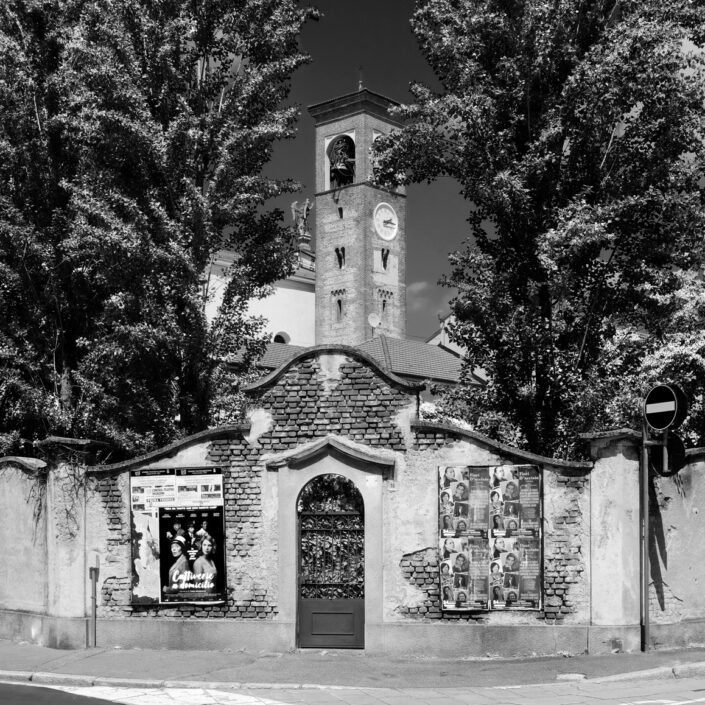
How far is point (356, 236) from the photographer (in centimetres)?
6806

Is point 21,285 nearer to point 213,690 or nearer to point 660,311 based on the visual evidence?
point 213,690

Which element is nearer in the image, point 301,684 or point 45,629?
point 301,684

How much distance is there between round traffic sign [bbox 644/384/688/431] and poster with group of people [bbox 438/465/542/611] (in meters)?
1.65

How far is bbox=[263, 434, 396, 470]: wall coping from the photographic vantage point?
13812mm

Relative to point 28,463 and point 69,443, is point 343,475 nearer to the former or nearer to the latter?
point 69,443

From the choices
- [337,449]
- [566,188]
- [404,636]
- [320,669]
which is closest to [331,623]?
[404,636]

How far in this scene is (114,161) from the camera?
18.0 metres

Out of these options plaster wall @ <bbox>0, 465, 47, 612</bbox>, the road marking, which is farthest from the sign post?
plaster wall @ <bbox>0, 465, 47, 612</bbox>

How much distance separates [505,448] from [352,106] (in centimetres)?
5900

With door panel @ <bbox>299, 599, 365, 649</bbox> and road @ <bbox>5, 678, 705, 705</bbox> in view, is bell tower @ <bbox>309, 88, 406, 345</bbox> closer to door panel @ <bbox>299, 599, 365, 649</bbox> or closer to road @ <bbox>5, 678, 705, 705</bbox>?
door panel @ <bbox>299, 599, 365, 649</bbox>

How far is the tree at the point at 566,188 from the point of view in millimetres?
15828

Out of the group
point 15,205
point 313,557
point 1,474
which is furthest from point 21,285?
point 313,557

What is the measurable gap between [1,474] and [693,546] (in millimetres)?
10860

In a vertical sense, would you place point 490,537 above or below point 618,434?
below
